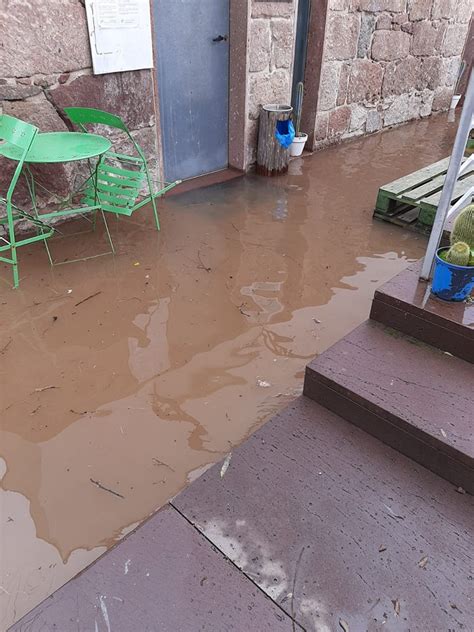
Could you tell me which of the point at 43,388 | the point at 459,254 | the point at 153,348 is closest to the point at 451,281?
the point at 459,254

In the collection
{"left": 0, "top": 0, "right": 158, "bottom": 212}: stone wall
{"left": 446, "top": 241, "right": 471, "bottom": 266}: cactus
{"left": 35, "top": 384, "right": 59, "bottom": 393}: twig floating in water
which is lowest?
{"left": 35, "top": 384, "right": 59, "bottom": 393}: twig floating in water

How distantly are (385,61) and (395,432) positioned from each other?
5947 mm

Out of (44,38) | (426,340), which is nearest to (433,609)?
(426,340)

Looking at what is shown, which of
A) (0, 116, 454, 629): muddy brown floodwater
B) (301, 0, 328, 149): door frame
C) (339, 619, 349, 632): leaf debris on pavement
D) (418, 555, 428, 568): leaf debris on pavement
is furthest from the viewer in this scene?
(301, 0, 328, 149): door frame

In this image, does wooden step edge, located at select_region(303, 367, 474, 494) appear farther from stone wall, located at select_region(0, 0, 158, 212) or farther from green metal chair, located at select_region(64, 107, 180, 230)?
stone wall, located at select_region(0, 0, 158, 212)

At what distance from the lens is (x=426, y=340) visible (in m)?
2.17

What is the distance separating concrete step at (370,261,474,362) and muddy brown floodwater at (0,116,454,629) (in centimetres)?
50

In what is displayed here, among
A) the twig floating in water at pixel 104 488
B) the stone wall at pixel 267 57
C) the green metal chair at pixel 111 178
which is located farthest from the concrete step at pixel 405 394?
the stone wall at pixel 267 57

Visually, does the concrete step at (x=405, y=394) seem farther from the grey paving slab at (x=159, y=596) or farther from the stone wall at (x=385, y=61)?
the stone wall at (x=385, y=61)

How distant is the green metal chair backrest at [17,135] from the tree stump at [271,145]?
2605mm

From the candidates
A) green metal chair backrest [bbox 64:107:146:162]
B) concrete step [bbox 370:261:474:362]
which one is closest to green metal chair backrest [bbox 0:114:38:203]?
green metal chair backrest [bbox 64:107:146:162]

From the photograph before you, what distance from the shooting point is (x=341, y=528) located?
62.2 inches

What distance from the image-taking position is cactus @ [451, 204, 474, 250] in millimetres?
2143

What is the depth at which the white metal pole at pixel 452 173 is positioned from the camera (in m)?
1.86
